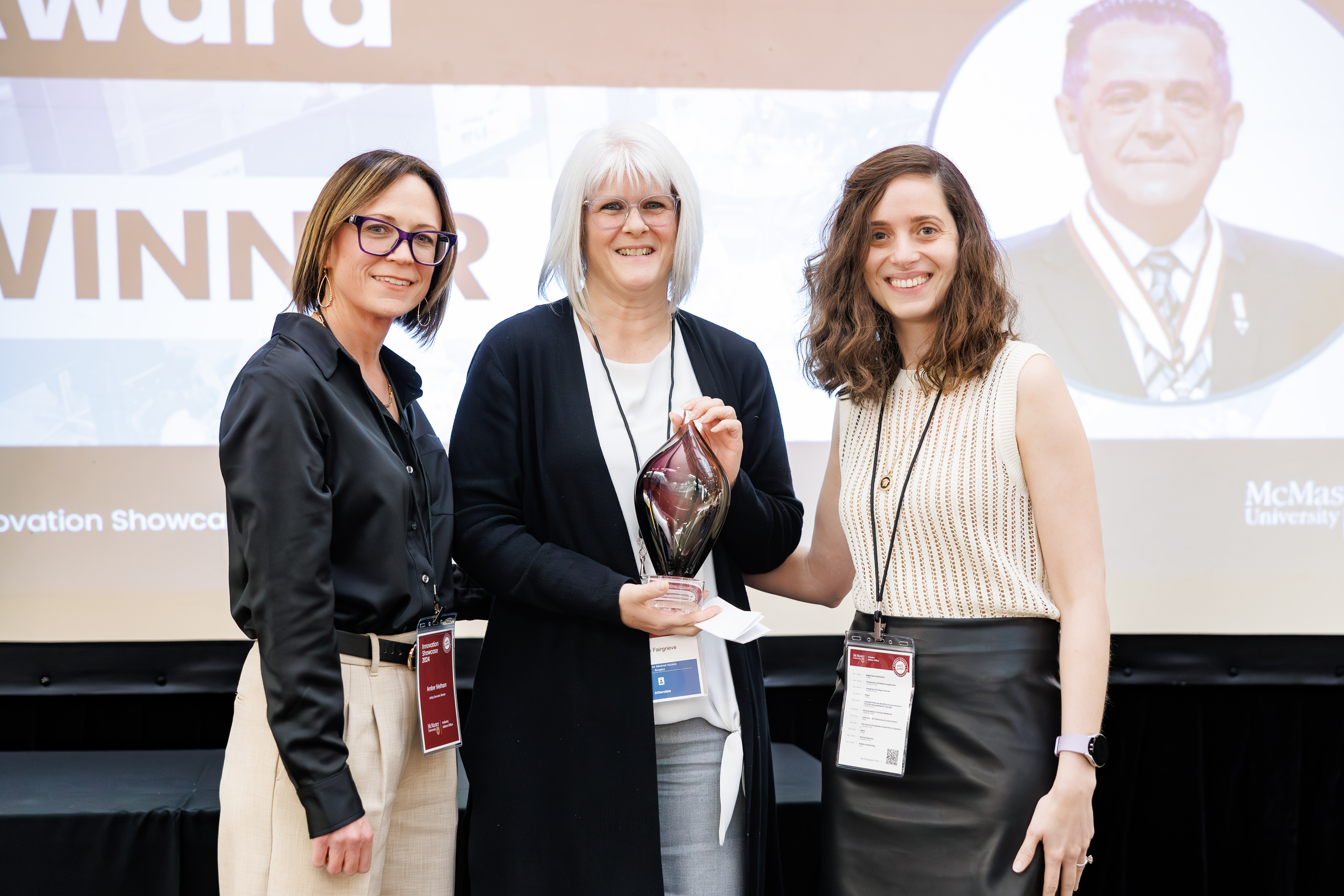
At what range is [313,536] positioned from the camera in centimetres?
116

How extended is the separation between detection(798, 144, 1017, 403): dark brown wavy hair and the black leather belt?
0.76m

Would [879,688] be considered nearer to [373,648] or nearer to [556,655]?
[556,655]

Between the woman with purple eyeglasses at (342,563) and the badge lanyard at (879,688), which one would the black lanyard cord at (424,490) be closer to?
the woman with purple eyeglasses at (342,563)

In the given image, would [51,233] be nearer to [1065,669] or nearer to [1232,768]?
[1065,669]

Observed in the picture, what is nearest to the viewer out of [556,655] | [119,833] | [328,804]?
[328,804]

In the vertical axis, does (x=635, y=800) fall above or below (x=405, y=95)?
below

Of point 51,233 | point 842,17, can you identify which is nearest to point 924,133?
point 842,17

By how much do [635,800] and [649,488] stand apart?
46cm

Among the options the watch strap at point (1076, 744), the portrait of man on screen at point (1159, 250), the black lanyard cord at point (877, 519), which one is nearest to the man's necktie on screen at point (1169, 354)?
the portrait of man on screen at point (1159, 250)

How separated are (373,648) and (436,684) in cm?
12

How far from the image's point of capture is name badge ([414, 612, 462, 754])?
4.32 feet

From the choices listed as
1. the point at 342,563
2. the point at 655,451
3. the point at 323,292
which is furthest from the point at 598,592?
the point at 323,292

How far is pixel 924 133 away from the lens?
8.46 ft

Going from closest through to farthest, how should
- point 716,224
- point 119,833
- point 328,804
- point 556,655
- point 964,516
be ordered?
point 328,804 < point 964,516 < point 556,655 < point 119,833 < point 716,224
